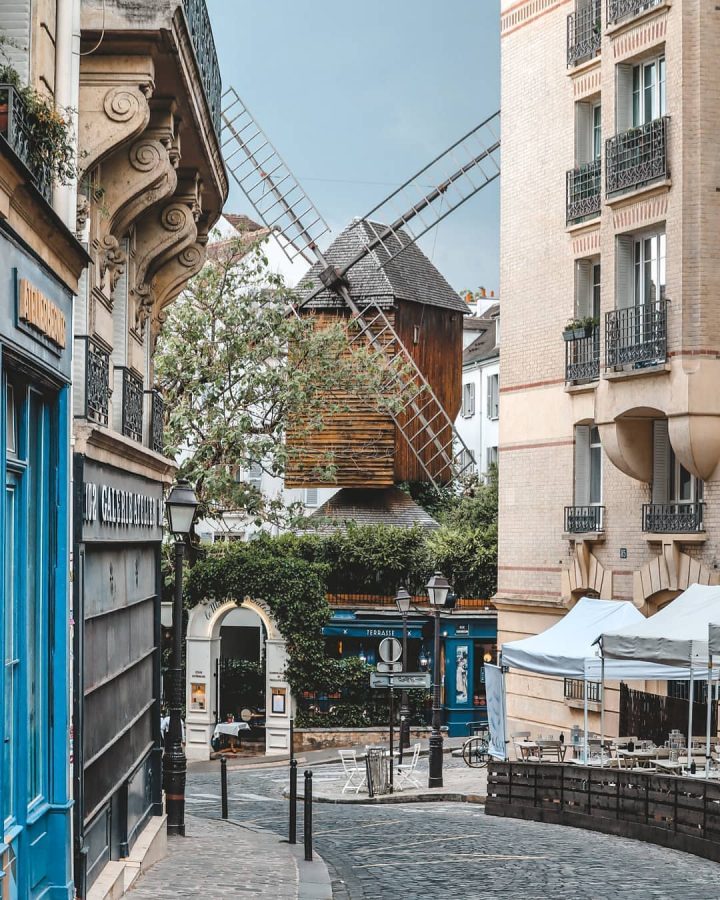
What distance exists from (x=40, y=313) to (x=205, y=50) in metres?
7.91

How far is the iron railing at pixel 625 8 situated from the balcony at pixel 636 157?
7.03 feet

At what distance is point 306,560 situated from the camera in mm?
40469

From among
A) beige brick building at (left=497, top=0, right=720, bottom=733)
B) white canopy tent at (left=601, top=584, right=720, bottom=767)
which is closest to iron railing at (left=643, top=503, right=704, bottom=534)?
beige brick building at (left=497, top=0, right=720, bottom=733)

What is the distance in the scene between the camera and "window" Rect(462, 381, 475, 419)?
60250 mm

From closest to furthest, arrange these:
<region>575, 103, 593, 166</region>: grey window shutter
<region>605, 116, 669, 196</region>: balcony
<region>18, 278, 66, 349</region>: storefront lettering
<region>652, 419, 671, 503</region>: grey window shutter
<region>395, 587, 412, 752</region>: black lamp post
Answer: <region>18, 278, 66, 349</region>: storefront lettering < <region>605, 116, 669, 196</region>: balcony < <region>652, 419, 671, 503</region>: grey window shutter < <region>575, 103, 593, 166</region>: grey window shutter < <region>395, 587, 412, 752</region>: black lamp post

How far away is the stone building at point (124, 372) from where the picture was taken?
12242 mm

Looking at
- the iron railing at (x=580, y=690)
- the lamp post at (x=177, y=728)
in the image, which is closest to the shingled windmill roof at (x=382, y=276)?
the iron railing at (x=580, y=690)

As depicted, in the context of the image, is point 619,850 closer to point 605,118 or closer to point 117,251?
point 117,251

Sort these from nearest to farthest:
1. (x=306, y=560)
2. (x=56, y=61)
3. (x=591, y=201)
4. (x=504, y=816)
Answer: (x=56, y=61), (x=504, y=816), (x=591, y=201), (x=306, y=560)

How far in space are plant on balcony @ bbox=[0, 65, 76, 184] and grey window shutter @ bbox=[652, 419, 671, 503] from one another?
1835 cm

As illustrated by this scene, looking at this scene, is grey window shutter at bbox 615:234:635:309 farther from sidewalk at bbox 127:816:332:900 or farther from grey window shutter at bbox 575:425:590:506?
sidewalk at bbox 127:816:332:900

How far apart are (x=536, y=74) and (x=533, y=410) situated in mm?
7288

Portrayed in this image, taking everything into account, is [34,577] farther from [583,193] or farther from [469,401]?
[469,401]

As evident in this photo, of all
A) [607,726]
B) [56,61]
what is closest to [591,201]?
[607,726]
